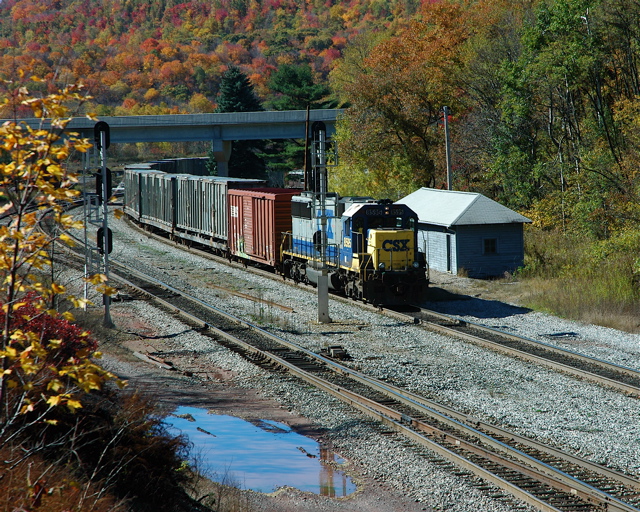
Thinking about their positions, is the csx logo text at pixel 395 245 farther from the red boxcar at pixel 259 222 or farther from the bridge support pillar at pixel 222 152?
the bridge support pillar at pixel 222 152

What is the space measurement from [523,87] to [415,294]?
19775 mm

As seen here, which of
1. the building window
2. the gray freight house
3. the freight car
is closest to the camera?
the freight car

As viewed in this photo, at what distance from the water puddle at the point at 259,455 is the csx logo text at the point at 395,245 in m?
10.3

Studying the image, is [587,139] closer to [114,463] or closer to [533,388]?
[533,388]

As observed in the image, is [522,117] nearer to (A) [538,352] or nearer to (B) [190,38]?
(A) [538,352]

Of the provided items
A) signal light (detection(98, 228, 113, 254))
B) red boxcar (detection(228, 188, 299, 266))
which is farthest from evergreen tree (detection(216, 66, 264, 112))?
signal light (detection(98, 228, 113, 254))

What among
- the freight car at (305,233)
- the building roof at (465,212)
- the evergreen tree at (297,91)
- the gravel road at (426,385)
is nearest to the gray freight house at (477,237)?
the building roof at (465,212)

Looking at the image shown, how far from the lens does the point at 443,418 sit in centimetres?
1168

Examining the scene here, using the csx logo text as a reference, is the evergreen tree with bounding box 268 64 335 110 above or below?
above

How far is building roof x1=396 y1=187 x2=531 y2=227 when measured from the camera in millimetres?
27406

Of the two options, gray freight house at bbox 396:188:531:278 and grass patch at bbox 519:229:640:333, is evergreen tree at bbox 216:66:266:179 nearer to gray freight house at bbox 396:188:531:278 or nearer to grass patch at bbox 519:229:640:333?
gray freight house at bbox 396:188:531:278

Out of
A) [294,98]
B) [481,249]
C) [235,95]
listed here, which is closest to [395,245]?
[481,249]

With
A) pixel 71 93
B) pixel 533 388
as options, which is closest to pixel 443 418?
pixel 533 388

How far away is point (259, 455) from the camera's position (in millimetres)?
10766
